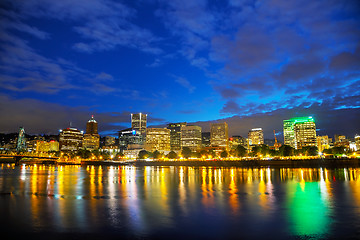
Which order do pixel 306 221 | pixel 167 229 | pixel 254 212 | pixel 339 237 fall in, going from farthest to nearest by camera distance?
pixel 254 212, pixel 306 221, pixel 167 229, pixel 339 237

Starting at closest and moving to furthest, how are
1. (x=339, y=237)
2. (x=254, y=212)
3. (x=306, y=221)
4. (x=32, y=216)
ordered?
(x=339, y=237), (x=306, y=221), (x=32, y=216), (x=254, y=212)

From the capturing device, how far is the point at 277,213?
22.0 metres

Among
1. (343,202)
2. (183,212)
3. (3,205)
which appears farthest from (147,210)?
(343,202)

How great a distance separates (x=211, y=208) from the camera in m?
24.2

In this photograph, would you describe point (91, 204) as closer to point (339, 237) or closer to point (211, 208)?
point (211, 208)

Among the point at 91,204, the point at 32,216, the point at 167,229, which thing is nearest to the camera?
the point at 167,229

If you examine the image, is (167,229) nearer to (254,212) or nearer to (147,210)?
(147,210)

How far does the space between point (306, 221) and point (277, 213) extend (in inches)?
124

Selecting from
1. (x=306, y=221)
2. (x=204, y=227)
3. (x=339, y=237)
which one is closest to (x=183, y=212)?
(x=204, y=227)

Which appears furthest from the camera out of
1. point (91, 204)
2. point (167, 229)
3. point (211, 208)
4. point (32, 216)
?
point (91, 204)

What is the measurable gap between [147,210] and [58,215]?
714 centimetres

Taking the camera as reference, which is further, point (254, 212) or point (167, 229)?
point (254, 212)

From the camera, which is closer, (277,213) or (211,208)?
(277,213)

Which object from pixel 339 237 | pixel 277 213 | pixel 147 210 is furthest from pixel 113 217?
pixel 339 237
